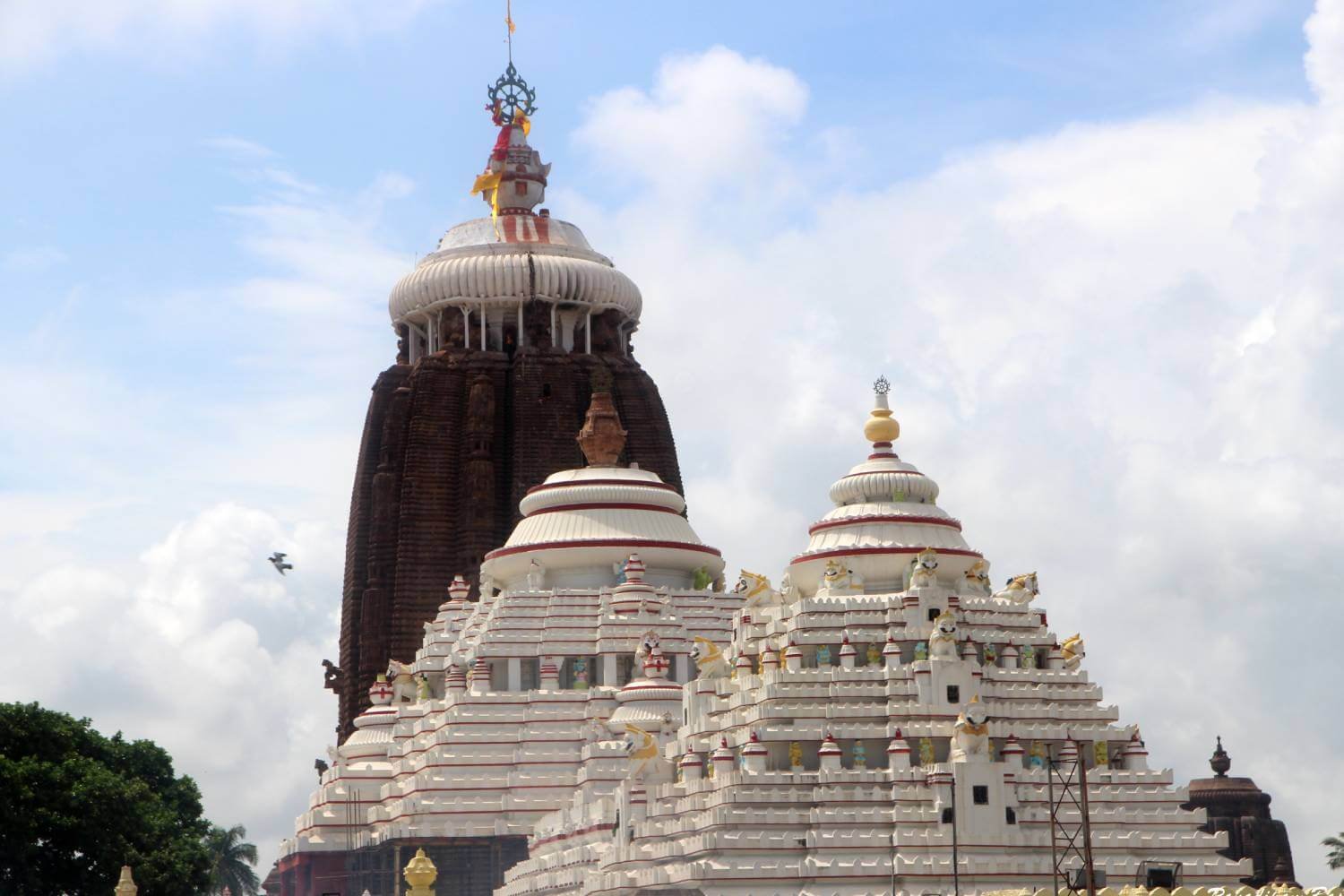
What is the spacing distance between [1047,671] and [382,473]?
4751cm

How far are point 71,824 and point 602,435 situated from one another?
27612 mm

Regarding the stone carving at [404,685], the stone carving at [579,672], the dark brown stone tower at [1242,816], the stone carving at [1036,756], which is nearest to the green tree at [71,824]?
the stone carving at [404,685]

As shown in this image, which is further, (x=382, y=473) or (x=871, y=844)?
(x=382, y=473)

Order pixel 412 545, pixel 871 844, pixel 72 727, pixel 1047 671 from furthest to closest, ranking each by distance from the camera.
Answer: pixel 412 545, pixel 72 727, pixel 1047 671, pixel 871 844

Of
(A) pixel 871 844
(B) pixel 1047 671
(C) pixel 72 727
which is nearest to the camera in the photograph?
(A) pixel 871 844

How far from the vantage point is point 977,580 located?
83.5m

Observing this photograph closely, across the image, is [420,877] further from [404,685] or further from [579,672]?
[404,685]

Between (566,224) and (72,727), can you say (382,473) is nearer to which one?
(566,224)

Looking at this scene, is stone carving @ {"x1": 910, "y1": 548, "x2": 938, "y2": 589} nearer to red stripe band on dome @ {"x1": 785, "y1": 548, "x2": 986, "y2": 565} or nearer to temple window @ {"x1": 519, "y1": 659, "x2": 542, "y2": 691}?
red stripe band on dome @ {"x1": 785, "y1": 548, "x2": 986, "y2": 565}

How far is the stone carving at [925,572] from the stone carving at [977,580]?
176cm

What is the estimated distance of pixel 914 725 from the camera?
78625 millimetres

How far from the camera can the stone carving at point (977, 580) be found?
3285 inches

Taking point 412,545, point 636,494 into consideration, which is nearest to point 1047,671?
point 636,494

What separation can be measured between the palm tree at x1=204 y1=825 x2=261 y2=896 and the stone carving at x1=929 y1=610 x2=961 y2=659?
84061mm
